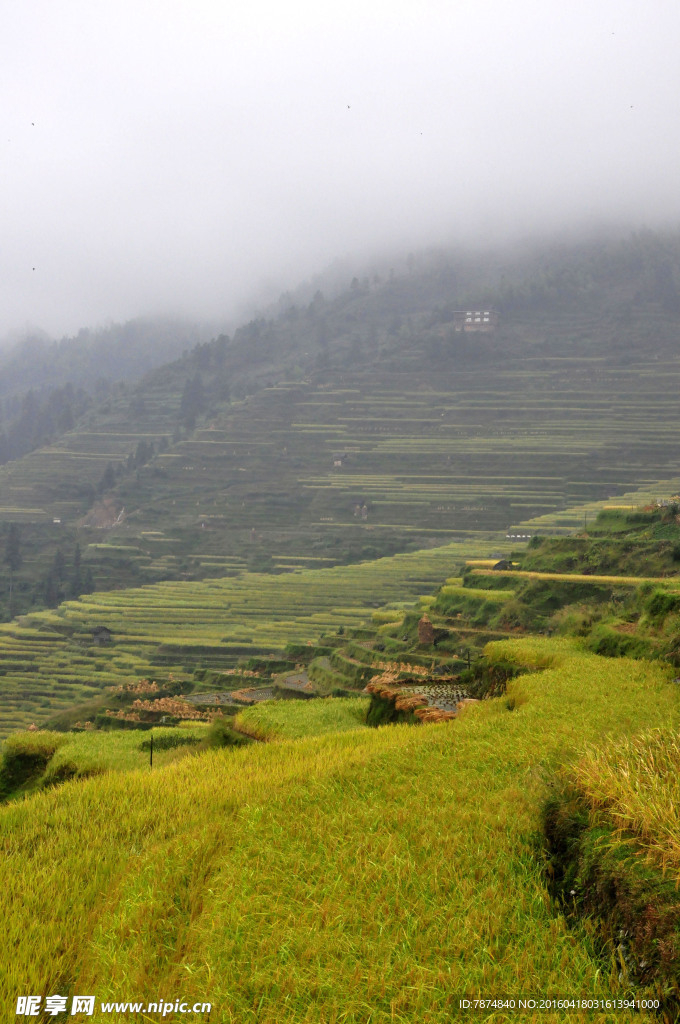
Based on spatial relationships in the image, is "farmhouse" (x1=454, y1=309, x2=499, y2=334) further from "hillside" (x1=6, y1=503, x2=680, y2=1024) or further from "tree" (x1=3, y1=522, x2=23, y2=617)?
"hillside" (x1=6, y1=503, x2=680, y2=1024)

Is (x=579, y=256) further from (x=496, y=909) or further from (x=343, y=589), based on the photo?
(x=496, y=909)

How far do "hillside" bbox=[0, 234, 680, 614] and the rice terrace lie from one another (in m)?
0.74

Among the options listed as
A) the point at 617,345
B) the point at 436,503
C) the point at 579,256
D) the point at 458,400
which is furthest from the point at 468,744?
the point at 579,256

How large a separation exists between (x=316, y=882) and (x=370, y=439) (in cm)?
11533

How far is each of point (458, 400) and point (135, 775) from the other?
121156 mm

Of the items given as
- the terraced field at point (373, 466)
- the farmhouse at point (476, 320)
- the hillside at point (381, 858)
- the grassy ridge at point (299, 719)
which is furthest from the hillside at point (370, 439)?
the hillside at point (381, 858)

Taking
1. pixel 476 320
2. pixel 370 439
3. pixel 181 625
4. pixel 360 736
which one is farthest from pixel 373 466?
pixel 360 736

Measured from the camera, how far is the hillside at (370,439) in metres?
95.9

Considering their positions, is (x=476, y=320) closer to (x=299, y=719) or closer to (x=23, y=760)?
(x=299, y=719)

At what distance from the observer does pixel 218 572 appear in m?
89.2

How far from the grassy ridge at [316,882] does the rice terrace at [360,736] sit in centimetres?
2

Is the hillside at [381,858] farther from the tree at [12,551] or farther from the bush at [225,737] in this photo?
the tree at [12,551]

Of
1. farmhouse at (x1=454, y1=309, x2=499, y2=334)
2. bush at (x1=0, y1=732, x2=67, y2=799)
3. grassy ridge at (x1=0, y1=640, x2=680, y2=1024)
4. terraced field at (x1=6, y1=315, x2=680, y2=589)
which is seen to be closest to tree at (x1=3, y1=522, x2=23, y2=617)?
terraced field at (x1=6, y1=315, x2=680, y2=589)

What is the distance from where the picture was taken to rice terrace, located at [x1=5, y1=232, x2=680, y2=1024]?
391cm
